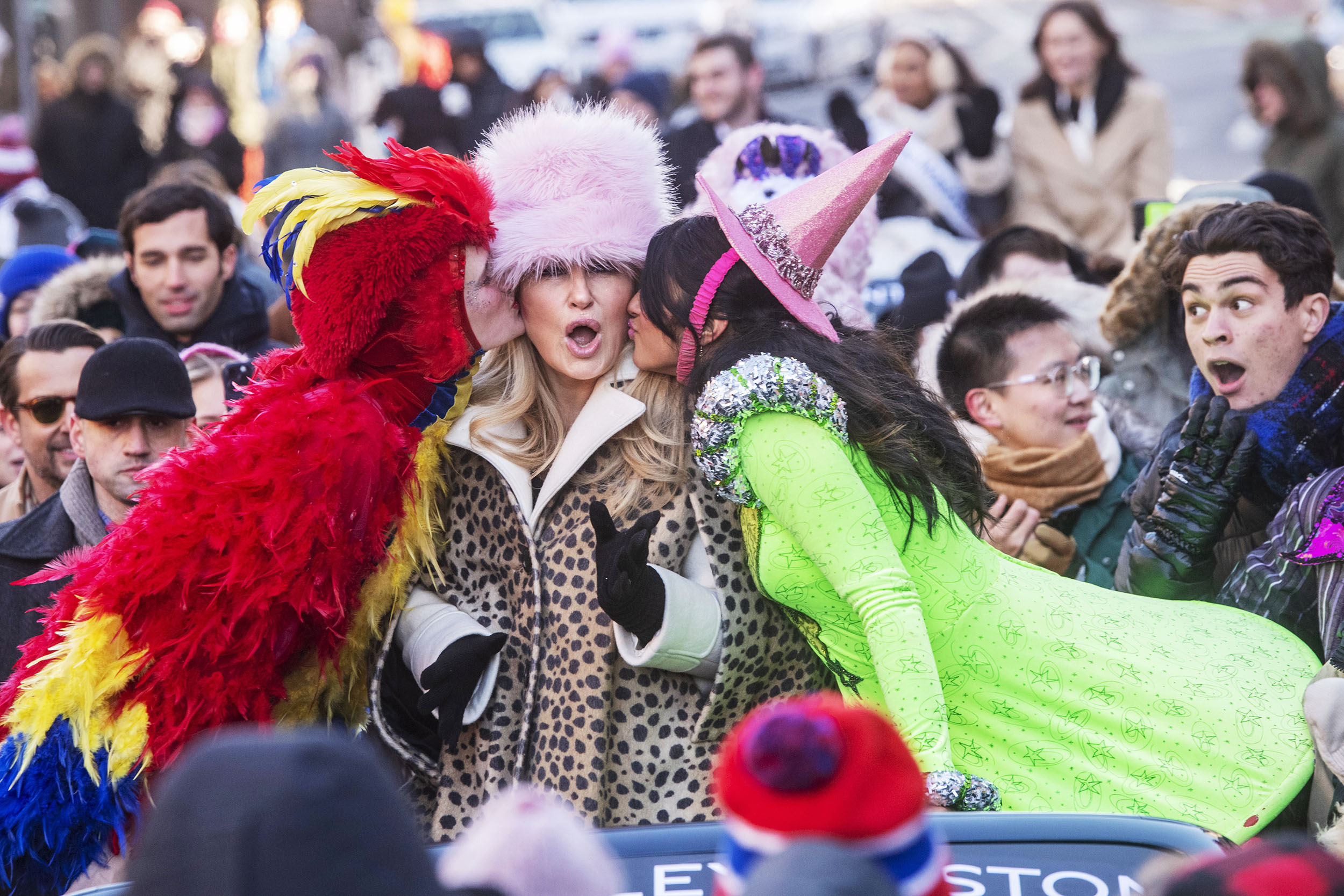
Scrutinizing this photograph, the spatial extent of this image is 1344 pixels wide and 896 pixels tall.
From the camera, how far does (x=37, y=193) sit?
332 inches

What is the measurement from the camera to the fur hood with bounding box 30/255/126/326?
204 inches

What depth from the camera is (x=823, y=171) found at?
425cm

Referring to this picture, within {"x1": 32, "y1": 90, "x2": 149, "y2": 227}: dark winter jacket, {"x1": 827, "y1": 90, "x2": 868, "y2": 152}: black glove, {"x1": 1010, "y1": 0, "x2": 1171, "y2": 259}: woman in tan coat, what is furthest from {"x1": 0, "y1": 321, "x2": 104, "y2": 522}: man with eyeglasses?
{"x1": 32, "y1": 90, "x2": 149, "y2": 227}: dark winter jacket

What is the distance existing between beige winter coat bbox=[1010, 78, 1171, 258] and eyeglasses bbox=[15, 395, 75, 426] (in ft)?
14.7

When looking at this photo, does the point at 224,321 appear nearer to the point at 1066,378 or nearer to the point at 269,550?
the point at 269,550

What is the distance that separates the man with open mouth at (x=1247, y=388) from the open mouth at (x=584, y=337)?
1.39m

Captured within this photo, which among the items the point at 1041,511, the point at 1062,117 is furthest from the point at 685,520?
the point at 1062,117

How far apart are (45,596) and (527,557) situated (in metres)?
1.35

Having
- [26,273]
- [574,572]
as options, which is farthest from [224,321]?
[574,572]

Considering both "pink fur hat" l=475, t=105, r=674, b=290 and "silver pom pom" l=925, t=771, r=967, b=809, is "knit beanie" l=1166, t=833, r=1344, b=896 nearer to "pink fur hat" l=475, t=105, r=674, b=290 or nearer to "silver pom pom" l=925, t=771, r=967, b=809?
"silver pom pom" l=925, t=771, r=967, b=809

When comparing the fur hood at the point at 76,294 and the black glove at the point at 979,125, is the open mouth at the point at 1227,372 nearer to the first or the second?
the fur hood at the point at 76,294

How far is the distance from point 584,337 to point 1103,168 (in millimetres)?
4482

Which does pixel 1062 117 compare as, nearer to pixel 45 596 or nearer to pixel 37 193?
pixel 45 596

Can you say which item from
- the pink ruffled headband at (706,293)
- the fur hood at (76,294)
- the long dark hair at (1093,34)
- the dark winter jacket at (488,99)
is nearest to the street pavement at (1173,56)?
the dark winter jacket at (488,99)
